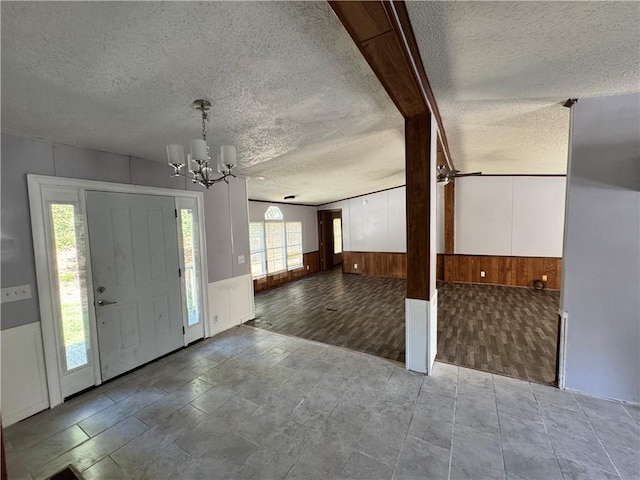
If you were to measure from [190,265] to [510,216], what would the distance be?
6663mm

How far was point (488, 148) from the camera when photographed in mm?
3994

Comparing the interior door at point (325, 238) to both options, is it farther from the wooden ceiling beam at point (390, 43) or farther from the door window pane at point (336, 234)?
the wooden ceiling beam at point (390, 43)

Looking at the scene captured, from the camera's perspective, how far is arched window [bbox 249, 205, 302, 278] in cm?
646

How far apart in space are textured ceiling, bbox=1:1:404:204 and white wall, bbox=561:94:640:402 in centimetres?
164

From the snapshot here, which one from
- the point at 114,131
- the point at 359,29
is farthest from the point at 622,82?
the point at 114,131

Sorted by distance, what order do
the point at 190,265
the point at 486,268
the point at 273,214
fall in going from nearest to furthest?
the point at 190,265 → the point at 486,268 → the point at 273,214

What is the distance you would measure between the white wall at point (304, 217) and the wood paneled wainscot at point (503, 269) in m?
3.89

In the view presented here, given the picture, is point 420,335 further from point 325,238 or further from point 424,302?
point 325,238

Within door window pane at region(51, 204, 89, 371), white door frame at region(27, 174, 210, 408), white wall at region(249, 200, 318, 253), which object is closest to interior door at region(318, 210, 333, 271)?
white wall at region(249, 200, 318, 253)

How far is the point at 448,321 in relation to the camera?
161 inches

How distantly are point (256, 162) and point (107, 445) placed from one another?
307cm

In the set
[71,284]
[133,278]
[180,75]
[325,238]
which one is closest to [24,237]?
[71,284]

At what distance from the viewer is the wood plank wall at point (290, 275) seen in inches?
255

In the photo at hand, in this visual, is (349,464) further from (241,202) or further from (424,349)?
(241,202)
